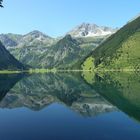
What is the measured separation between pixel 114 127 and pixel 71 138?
37.1 ft

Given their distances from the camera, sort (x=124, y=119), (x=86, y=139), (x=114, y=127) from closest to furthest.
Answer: (x=86, y=139) → (x=114, y=127) → (x=124, y=119)

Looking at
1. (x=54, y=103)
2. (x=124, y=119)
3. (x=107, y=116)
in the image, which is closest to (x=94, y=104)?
(x=54, y=103)

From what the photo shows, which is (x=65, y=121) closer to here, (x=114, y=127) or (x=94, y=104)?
(x=114, y=127)

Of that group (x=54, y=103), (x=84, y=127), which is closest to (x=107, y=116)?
(x=84, y=127)

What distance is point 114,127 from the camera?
5347cm

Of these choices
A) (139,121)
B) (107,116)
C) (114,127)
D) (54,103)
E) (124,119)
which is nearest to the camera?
(114,127)

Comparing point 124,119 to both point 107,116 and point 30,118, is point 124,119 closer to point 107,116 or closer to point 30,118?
point 107,116

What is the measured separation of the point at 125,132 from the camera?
48.8 m

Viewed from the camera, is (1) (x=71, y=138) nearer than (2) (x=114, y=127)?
Yes

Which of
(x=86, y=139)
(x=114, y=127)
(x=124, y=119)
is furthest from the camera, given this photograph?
(x=124, y=119)

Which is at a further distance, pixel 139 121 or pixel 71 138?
pixel 139 121

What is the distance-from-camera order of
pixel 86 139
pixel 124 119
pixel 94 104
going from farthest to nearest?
pixel 94 104, pixel 124 119, pixel 86 139

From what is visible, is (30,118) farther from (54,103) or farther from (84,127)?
(54,103)

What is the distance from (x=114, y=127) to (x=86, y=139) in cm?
1088
